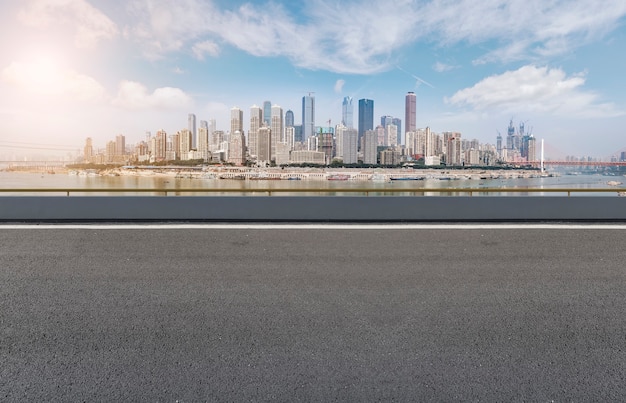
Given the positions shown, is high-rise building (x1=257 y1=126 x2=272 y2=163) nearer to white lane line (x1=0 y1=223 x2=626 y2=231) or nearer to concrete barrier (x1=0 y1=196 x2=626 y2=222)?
concrete barrier (x1=0 y1=196 x2=626 y2=222)

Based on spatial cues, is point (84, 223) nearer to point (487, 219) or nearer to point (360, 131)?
point (487, 219)

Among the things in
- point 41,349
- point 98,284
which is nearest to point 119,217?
point 98,284

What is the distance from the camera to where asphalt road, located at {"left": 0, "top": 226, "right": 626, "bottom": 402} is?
337cm

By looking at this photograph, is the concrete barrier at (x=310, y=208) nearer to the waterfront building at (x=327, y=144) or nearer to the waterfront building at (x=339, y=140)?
the waterfront building at (x=327, y=144)

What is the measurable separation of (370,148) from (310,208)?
99.3ft

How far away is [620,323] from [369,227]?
6661 mm

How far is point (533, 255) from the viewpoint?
7.62 metres

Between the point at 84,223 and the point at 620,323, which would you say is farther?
the point at 84,223

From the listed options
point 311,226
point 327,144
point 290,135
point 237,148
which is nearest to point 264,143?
point 237,148

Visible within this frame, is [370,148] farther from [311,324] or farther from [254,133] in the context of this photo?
[311,324]

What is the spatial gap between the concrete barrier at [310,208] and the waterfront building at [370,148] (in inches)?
757

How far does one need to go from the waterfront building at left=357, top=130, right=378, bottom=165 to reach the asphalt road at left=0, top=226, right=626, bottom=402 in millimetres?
24844

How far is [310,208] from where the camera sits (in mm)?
12008

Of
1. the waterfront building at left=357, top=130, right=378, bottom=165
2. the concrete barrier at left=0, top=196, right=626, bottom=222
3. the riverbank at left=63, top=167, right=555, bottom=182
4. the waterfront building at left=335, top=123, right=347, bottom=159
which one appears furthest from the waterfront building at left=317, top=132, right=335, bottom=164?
the concrete barrier at left=0, top=196, right=626, bottom=222
